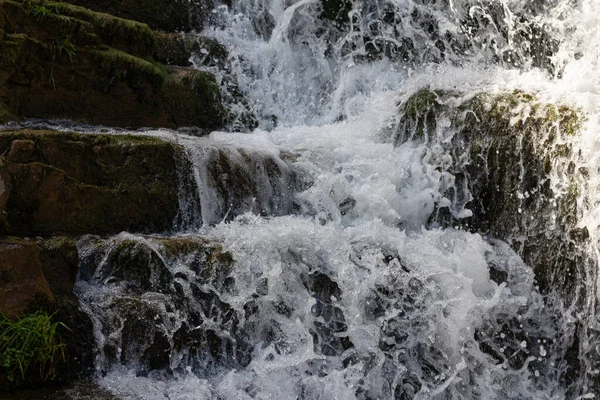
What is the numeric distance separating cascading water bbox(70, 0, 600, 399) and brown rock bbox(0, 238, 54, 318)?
32cm

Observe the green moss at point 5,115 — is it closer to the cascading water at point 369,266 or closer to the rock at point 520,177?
the cascading water at point 369,266

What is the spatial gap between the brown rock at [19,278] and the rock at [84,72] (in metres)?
2.23

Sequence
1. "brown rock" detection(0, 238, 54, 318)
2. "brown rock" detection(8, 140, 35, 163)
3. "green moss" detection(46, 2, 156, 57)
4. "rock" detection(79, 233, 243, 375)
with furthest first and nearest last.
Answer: "green moss" detection(46, 2, 156, 57) < "brown rock" detection(8, 140, 35, 163) < "rock" detection(79, 233, 243, 375) < "brown rock" detection(0, 238, 54, 318)

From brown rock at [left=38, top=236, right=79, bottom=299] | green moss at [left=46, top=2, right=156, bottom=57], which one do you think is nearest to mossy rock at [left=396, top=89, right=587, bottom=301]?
green moss at [left=46, top=2, right=156, bottom=57]

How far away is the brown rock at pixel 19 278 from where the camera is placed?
3.61m

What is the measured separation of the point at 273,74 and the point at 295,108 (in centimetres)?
50

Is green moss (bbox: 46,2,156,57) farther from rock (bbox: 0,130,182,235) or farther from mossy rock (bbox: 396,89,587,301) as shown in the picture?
mossy rock (bbox: 396,89,587,301)

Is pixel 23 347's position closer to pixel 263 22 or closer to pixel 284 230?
pixel 284 230

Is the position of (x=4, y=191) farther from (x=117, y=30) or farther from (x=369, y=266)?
(x=117, y=30)

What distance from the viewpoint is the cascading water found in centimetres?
397

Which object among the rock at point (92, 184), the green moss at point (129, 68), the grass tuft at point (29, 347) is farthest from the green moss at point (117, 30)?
the grass tuft at point (29, 347)

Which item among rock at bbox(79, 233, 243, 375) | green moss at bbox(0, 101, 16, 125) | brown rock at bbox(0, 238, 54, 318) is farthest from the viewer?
green moss at bbox(0, 101, 16, 125)

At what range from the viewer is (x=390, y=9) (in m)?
8.17

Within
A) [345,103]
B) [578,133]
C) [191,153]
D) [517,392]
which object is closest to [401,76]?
[345,103]
